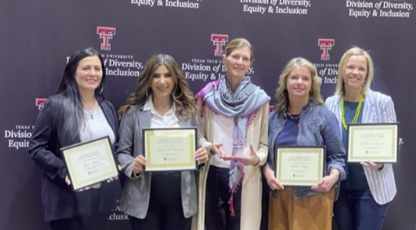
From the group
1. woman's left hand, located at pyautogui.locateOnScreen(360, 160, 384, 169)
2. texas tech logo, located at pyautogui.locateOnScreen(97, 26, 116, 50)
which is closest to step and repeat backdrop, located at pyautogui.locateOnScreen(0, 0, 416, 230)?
texas tech logo, located at pyautogui.locateOnScreen(97, 26, 116, 50)

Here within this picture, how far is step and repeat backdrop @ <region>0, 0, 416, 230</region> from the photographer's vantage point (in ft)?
9.52

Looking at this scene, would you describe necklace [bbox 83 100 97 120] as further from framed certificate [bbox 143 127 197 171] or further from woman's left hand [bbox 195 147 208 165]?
woman's left hand [bbox 195 147 208 165]

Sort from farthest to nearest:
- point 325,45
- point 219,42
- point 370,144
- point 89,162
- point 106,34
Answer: point 325,45, point 219,42, point 106,34, point 370,144, point 89,162

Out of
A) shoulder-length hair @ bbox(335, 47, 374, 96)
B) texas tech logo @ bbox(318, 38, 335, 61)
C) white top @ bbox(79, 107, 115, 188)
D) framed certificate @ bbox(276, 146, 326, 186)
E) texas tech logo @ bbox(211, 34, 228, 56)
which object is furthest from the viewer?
texas tech logo @ bbox(318, 38, 335, 61)

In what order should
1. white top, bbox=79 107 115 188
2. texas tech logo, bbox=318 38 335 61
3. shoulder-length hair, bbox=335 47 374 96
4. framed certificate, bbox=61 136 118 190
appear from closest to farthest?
1. framed certificate, bbox=61 136 118 190
2. white top, bbox=79 107 115 188
3. shoulder-length hair, bbox=335 47 374 96
4. texas tech logo, bbox=318 38 335 61

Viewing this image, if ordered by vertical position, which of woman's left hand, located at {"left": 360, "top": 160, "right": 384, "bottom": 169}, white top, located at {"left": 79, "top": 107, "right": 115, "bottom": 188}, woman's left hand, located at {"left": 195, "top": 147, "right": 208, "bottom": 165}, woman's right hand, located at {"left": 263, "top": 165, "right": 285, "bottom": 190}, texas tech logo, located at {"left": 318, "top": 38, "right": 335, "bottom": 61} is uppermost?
texas tech logo, located at {"left": 318, "top": 38, "right": 335, "bottom": 61}

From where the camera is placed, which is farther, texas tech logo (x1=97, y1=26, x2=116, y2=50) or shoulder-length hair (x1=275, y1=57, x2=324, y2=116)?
texas tech logo (x1=97, y1=26, x2=116, y2=50)

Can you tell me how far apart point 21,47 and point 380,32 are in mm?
2616

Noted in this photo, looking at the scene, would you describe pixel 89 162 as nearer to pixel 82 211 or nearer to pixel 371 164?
pixel 82 211

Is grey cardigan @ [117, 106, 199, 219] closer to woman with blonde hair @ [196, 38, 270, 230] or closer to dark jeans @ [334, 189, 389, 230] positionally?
woman with blonde hair @ [196, 38, 270, 230]

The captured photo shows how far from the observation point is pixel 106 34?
2.97m

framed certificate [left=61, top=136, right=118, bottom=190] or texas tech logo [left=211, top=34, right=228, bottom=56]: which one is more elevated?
texas tech logo [left=211, top=34, right=228, bottom=56]

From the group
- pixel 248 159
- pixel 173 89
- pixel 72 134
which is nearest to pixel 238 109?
pixel 248 159

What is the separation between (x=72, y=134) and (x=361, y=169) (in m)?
1.81
